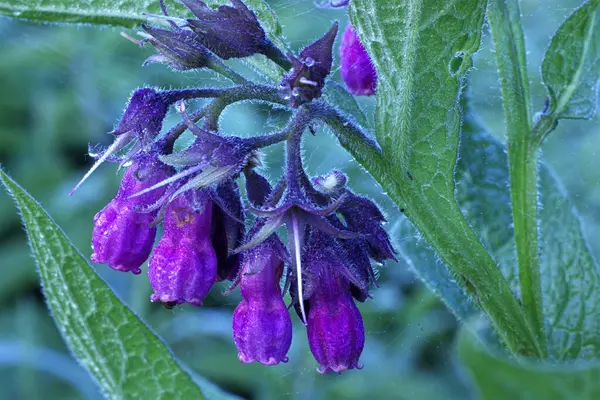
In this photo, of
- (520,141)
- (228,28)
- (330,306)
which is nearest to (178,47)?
(228,28)

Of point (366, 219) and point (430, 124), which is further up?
point (430, 124)

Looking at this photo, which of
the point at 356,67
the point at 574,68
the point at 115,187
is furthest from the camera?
the point at 115,187

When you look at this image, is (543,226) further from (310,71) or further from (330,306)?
(310,71)

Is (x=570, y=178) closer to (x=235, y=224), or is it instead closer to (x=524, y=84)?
(x=524, y=84)

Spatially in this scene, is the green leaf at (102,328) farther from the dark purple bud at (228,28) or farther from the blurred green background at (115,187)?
the blurred green background at (115,187)

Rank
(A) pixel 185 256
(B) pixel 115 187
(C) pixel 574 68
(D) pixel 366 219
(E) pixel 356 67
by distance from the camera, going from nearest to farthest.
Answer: (A) pixel 185 256 → (D) pixel 366 219 → (C) pixel 574 68 → (E) pixel 356 67 → (B) pixel 115 187

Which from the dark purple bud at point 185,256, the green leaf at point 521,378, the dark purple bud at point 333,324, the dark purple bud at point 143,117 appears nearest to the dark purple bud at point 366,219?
the dark purple bud at point 333,324
